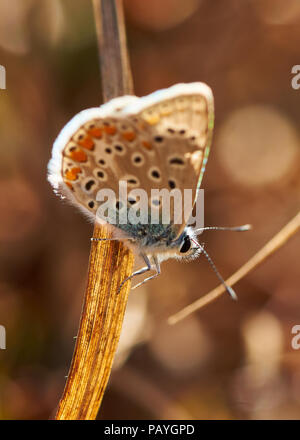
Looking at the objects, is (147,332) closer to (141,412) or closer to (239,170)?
(141,412)

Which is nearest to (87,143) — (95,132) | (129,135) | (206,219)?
(95,132)

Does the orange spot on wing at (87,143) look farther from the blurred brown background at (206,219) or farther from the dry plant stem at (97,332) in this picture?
the blurred brown background at (206,219)

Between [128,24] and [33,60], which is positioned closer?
[33,60]

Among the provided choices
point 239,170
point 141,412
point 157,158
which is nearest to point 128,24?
point 239,170
